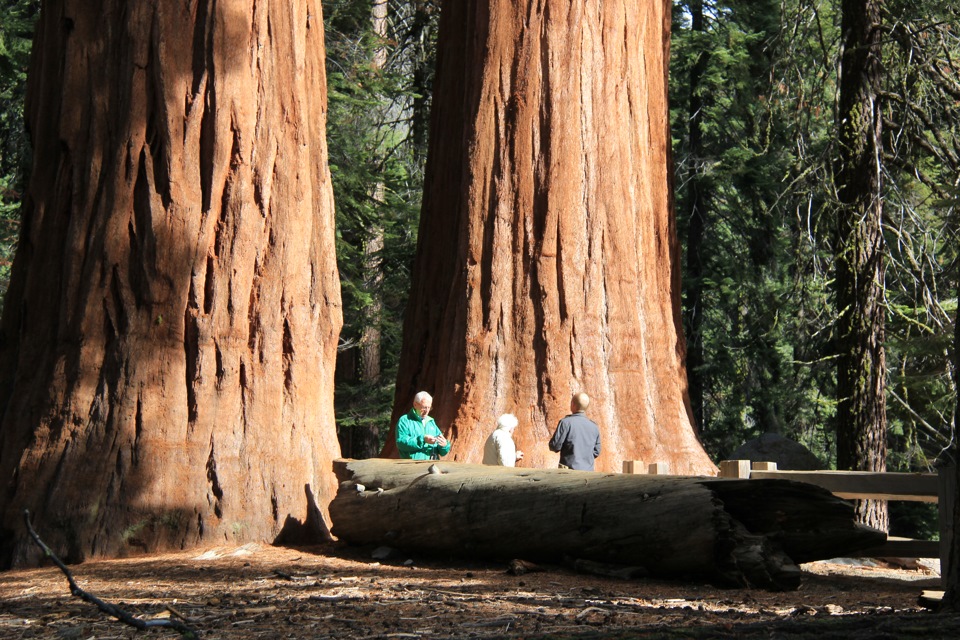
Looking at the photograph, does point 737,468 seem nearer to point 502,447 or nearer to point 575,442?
point 575,442

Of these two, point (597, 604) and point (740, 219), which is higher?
point (740, 219)

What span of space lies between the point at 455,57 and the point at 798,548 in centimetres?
817

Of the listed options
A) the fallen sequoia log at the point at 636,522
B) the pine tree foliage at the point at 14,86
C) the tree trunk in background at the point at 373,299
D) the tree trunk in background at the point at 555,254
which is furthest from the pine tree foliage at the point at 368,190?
the fallen sequoia log at the point at 636,522

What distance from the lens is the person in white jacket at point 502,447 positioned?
33.4 ft

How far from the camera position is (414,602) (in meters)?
6.63

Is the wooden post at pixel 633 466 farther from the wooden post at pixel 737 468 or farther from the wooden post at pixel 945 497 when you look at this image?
the wooden post at pixel 945 497

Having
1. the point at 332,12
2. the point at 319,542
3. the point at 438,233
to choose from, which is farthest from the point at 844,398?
the point at 332,12

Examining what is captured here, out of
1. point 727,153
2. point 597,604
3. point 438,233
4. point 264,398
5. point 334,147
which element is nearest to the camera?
point 597,604

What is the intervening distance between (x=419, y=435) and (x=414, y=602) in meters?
4.20

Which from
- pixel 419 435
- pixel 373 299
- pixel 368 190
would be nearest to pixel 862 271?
pixel 419 435

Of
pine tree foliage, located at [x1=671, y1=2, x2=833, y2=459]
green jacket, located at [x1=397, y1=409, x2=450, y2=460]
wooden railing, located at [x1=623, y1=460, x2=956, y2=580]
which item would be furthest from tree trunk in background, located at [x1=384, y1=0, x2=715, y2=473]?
pine tree foliage, located at [x1=671, y1=2, x2=833, y2=459]

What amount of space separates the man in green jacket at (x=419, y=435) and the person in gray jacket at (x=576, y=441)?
3.65 feet

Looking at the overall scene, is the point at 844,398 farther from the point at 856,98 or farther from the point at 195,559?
the point at 195,559

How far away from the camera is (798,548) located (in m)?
7.75
